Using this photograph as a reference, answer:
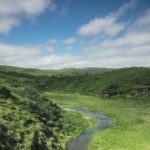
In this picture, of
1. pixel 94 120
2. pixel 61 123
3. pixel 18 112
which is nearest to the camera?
pixel 18 112

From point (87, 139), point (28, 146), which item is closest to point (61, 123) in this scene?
point (87, 139)

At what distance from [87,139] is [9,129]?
27.8 m

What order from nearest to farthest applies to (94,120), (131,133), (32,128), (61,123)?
(32,128) → (131,133) → (61,123) → (94,120)

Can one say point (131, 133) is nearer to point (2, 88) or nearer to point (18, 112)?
point (18, 112)

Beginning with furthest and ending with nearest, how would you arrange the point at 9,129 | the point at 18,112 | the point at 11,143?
the point at 18,112, the point at 9,129, the point at 11,143

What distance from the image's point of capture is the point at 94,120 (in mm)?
121750

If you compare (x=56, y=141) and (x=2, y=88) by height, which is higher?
(x=2, y=88)

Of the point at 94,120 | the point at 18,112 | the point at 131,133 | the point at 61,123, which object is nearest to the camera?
the point at 18,112

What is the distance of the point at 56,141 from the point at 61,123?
23.0 metres

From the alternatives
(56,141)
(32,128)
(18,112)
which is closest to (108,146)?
(56,141)

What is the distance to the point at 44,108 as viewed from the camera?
104 metres

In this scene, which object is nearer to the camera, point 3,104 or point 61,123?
point 3,104

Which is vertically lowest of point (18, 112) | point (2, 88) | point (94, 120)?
point (94, 120)

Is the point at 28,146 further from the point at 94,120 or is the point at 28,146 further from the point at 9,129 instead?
the point at 94,120
